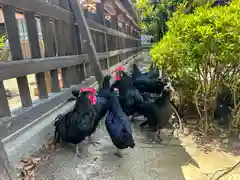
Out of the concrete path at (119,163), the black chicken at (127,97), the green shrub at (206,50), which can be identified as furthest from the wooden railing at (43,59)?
the green shrub at (206,50)

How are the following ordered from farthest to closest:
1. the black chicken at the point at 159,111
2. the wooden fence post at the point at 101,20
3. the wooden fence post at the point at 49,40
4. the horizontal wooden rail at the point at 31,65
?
the wooden fence post at the point at 101,20 < the wooden fence post at the point at 49,40 < the black chicken at the point at 159,111 < the horizontal wooden rail at the point at 31,65

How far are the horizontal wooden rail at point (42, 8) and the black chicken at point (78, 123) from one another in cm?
97

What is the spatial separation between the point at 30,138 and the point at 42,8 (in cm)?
134

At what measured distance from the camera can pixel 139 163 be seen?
194 centimetres

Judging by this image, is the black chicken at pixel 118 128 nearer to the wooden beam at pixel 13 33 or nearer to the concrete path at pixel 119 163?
the concrete path at pixel 119 163

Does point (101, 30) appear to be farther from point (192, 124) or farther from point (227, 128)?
point (227, 128)

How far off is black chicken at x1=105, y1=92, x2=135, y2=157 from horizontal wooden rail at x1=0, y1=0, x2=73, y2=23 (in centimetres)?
119

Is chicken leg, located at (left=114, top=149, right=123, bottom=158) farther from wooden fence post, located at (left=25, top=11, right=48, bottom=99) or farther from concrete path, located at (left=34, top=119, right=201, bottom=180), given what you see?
wooden fence post, located at (left=25, top=11, right=48, bottom=99)

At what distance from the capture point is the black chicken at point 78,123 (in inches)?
78.2

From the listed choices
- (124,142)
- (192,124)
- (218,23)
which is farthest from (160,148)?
(218,23)

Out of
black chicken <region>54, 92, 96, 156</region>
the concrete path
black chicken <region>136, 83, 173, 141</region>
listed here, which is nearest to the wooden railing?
black chicken <region>54, 92, 96, 156</region>

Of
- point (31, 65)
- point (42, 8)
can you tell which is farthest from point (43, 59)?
point (42, 8)

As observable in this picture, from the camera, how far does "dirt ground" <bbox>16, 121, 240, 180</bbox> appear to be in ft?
5.68

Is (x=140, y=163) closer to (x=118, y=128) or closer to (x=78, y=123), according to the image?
(x=118, y=128)
